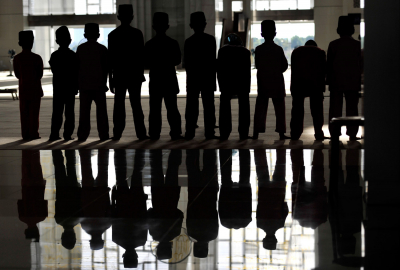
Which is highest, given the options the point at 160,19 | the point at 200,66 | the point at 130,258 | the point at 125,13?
the point at 125,13

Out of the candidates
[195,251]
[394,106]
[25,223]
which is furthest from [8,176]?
[394,106]

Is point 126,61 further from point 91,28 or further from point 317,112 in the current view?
point 317,112

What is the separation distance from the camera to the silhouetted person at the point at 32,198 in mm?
4723

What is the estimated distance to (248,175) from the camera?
21.2 feet

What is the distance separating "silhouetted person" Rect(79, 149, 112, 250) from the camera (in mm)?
4469

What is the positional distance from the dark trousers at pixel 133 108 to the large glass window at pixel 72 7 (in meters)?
37.2

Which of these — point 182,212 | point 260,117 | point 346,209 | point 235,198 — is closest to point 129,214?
point 182,212

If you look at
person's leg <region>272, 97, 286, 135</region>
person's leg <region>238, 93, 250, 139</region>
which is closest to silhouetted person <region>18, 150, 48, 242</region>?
person's leg <region>238, 93, 250, 139</region>

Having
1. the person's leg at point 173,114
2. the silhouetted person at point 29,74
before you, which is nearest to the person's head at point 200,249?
the person's leg at point 173,114

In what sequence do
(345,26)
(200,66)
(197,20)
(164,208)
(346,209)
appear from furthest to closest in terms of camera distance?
(200,66) → (197,20) → (345,26) → (164,208) → (346,209)

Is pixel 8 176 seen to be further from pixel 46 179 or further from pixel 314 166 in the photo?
pixel 314 166

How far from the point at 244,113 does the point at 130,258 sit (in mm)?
5465

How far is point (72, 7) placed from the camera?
148ft

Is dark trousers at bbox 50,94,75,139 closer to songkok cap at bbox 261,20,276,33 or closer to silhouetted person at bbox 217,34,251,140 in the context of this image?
silhouetted person at bbox 217,34,251,140
